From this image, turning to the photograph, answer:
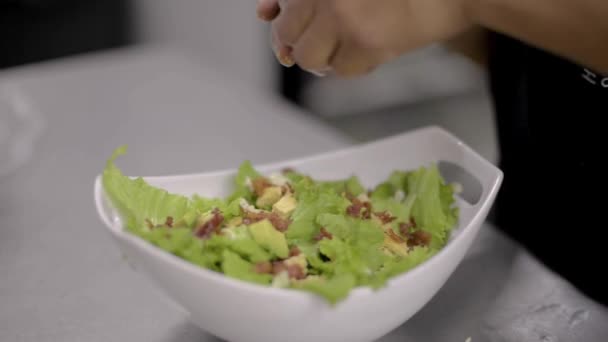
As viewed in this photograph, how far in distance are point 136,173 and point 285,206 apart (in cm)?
52

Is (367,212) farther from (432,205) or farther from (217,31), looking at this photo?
(217,31)

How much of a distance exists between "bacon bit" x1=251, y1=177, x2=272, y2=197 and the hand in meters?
0.15

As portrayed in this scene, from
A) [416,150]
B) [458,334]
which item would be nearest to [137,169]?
[416,150]

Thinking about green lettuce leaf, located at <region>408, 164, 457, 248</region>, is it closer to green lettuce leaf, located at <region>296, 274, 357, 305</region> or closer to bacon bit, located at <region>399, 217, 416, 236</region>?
bacon bit, located at <region>399, 217, 416, 236</region>

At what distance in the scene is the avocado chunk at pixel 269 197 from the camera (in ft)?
2.49

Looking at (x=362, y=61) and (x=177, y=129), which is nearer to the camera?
(x=362, y=61)

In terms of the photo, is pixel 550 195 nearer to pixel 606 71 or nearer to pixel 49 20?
pixel 606 71

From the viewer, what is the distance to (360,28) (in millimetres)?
665

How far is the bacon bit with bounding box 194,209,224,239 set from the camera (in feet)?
2.07

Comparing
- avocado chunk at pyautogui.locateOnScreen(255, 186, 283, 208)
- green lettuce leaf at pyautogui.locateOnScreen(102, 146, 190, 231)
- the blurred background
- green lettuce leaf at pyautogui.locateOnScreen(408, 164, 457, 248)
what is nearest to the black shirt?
green lettuce leaf at pyautogui.locateOnScreen(408, 164, 457, 248)

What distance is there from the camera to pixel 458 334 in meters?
0.76

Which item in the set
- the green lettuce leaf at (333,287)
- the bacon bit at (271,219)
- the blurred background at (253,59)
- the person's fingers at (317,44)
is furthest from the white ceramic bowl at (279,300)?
the blurred background at (253,59)

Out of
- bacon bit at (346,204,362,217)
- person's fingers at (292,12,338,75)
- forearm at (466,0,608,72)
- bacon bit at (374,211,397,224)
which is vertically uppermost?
forearm at (466,0,608,72)

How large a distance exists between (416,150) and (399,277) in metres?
0.33
